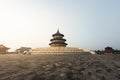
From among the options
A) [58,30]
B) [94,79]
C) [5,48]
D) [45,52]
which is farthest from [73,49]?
[94,79]

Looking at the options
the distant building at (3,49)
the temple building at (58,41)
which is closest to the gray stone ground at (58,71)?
the temple building at (58,41)

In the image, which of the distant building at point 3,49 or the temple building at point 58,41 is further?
the distant building at point 3,49

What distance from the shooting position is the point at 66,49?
71.1 meters

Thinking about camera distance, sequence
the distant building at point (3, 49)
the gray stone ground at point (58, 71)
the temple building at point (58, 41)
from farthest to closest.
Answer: the distant building at point (3, 49) → the temple building at point (58, 41) → the gray stone ground at point (58, 71)

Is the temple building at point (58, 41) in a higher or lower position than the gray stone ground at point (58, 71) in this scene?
higher

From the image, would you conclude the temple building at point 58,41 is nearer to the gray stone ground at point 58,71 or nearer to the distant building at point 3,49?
the distant building at point 3,49

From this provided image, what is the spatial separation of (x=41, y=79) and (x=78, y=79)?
7.56 feet

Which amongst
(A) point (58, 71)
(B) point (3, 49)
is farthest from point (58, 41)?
(A) point (58, 71)

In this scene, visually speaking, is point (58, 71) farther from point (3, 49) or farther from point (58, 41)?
point (3, 49)

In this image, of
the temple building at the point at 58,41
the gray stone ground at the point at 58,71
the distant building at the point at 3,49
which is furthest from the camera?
the distant building at the point at 3,49

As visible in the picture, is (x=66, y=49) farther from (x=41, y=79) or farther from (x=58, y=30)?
(x=41, y=79)

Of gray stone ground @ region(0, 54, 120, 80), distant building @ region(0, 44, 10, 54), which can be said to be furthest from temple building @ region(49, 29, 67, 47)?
gray stone ground @ region(0, 54, 120, 80)

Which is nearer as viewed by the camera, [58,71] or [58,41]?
[58,71]

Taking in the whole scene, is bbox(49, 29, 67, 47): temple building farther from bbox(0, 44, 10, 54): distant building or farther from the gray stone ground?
the gray stone ground
